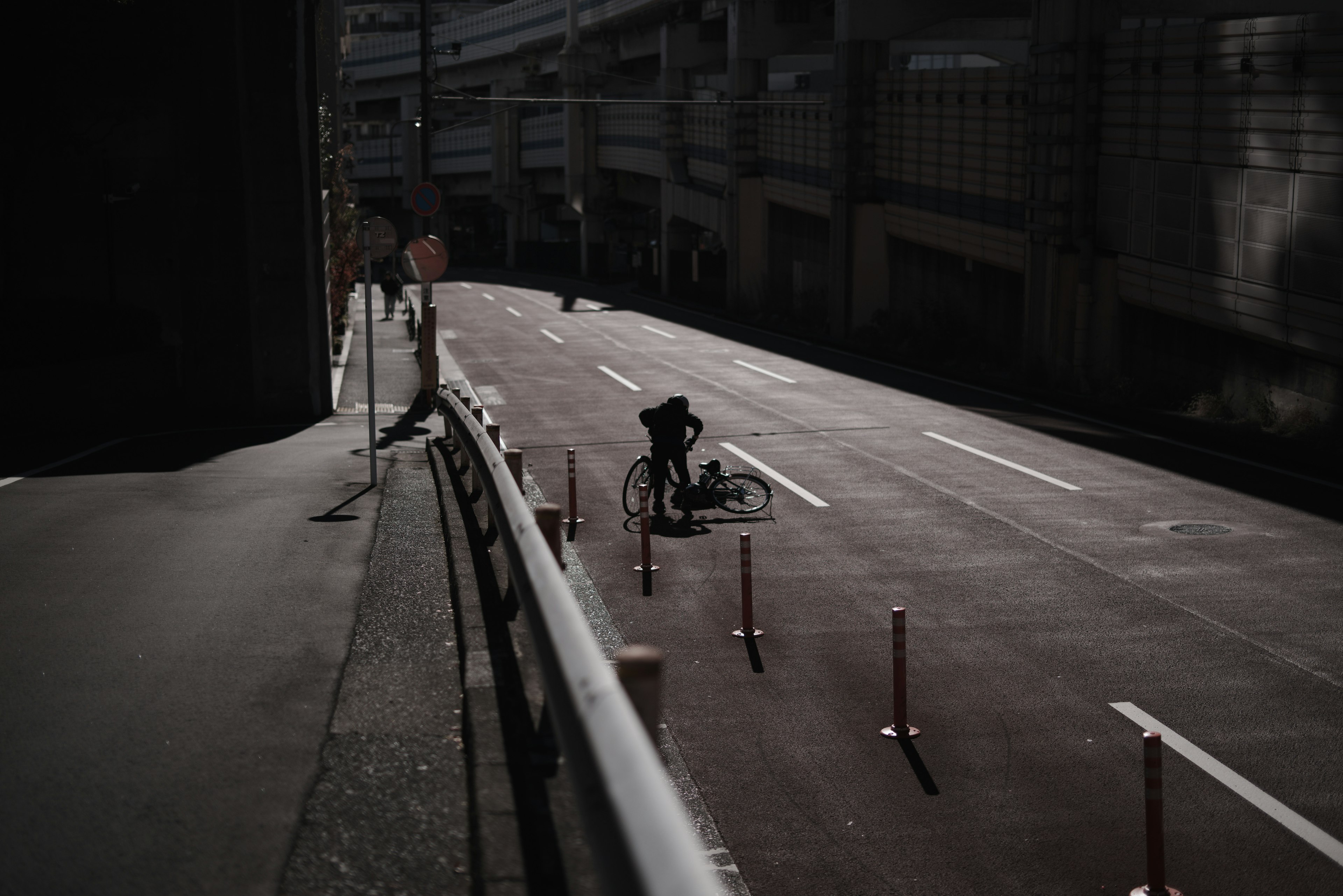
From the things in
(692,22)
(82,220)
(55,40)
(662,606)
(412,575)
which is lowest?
(662,606)

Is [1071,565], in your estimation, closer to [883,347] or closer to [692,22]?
[883,347]

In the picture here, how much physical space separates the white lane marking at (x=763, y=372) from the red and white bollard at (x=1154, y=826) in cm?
2465

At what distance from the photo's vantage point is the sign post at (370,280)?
49.7 feet

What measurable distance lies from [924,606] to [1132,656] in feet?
6.82

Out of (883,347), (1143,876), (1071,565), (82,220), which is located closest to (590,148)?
(883,347)

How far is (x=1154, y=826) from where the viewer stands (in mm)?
6375

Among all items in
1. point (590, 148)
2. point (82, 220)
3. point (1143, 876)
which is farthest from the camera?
point (590, 148)

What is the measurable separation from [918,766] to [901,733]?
1.51 feet

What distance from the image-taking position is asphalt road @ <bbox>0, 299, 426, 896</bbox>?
514 centimetres

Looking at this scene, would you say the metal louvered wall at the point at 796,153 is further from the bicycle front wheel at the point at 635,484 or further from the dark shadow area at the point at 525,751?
the dark shadow area at the point at 525,751

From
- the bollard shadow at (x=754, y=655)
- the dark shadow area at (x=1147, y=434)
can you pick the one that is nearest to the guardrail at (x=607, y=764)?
the bollard shadow at (x=754, y=655)

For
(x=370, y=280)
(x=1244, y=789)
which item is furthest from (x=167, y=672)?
(x=370, y=280)

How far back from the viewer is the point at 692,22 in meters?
61.9

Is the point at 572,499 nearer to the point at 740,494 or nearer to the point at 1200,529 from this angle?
the point at 740,494
